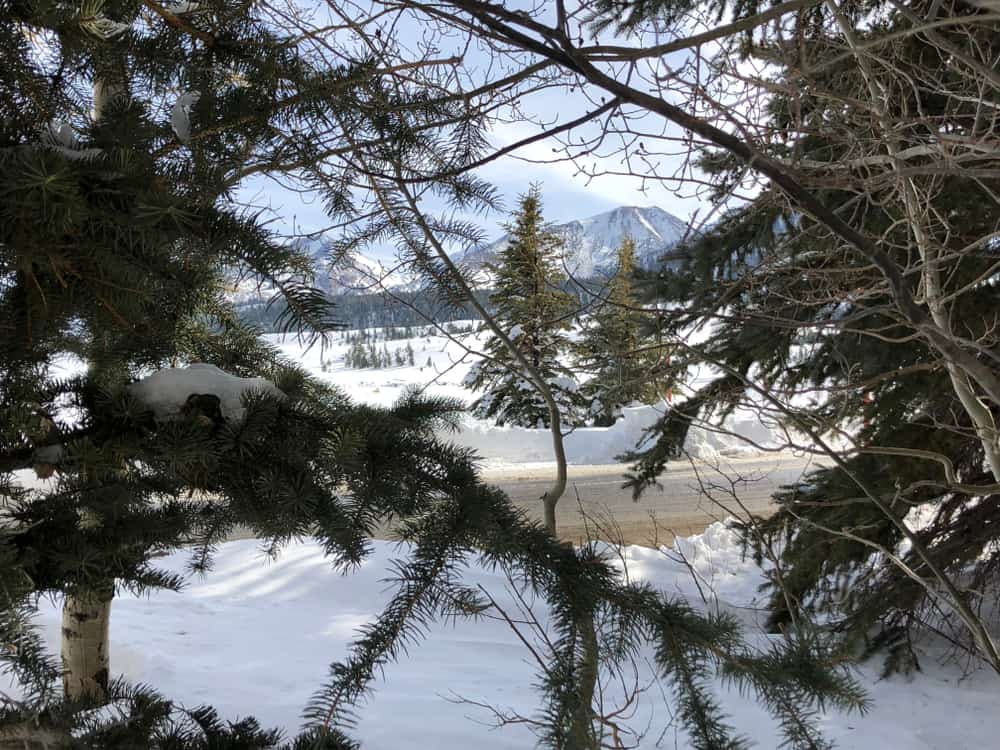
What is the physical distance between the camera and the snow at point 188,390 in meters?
1.11

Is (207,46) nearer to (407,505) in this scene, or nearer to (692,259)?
(407,505)

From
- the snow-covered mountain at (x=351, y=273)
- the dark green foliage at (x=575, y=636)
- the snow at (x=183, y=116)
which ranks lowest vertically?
the dark green foliage at (x=575, y=636)

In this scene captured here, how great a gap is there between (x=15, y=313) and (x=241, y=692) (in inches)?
112

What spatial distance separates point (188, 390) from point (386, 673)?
121 inches

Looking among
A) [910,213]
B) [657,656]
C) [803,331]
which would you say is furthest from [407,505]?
[803,331]

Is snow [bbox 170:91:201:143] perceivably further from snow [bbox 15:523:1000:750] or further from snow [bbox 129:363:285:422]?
snow [bbox 15:523:1000:750]

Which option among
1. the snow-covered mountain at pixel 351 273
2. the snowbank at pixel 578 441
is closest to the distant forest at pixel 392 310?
the snow-covered mountain at pixel 351 273

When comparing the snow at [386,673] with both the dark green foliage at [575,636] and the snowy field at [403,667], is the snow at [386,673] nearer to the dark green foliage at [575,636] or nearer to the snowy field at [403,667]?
the snowy field at [403,667]

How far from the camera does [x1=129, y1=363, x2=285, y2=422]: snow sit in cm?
111

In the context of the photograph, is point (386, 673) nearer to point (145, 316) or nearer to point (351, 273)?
point (351, 273)

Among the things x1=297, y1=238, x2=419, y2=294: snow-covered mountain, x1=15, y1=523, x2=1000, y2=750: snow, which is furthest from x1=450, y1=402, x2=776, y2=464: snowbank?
x1=297, y1=238, x2=419, y2=294: snow-covered mountain

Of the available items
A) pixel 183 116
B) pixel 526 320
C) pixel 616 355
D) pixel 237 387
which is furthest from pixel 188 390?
pixel 526 320

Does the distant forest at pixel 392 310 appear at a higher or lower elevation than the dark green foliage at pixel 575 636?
higher

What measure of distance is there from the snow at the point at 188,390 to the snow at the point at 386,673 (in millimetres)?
1431
